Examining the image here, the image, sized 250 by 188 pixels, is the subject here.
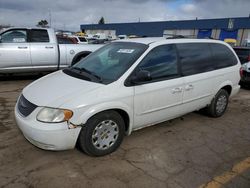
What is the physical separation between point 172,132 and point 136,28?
49761 mm

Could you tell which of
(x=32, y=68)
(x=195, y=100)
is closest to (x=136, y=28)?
(x=32, y=68)

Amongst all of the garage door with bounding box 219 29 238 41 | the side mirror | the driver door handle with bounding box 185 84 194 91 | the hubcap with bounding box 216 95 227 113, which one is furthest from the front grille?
the garage door with bounding box 219 29 238 41

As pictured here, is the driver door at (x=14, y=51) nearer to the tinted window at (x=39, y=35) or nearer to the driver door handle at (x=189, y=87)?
the tinted window at (x=39, y=35)

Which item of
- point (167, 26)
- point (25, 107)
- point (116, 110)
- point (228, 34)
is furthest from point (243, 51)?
point (167, 26)

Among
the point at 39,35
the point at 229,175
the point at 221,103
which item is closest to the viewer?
the point at 229,175

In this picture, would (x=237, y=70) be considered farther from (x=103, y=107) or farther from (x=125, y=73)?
(x=103, y=107)

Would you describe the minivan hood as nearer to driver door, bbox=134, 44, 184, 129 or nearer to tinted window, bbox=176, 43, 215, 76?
driver door, bbox=134, 44, 184, 129

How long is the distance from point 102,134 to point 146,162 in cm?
72

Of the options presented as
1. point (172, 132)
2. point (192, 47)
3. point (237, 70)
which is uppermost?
point (192, 47)

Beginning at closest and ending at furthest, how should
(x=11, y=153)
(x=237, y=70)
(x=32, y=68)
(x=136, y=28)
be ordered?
(x=11, y=153)
(x=237, y=70)
(x=32, y=68)
(x=136, y=28)

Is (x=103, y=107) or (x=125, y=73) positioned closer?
(x=103, y=107)

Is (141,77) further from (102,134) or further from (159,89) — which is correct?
(102,134)

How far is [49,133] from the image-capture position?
Answer: 291 cm

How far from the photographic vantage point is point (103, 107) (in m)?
3.12
